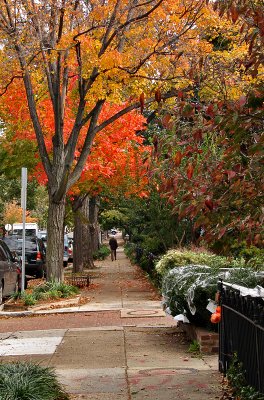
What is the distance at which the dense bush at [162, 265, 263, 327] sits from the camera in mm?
9810

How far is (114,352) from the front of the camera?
1037 centimetres

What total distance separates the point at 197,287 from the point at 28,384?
3.92 metres

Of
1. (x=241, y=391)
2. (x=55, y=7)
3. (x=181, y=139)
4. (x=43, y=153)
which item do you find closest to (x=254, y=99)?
(x=181, y=139)

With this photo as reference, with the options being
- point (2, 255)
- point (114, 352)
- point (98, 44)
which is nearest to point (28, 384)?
point (114, 352)

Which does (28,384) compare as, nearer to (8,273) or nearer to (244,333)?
(244,333)

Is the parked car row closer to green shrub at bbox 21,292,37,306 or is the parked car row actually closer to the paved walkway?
green shrub at bbox 21,292,37,306

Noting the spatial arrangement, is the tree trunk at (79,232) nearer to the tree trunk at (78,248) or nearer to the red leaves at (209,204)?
the tree trunk at (78,248)

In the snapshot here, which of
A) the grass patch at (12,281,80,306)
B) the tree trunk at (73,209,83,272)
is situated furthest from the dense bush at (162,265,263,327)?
the tree trunk at (73,209,83,272)

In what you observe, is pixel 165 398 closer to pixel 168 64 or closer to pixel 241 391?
pixel 241 391

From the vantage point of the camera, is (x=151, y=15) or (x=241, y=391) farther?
(x=151, y=15)

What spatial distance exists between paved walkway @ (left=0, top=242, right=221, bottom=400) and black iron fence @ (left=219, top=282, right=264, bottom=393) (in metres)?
0.46


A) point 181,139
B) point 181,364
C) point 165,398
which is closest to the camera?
point 181,139

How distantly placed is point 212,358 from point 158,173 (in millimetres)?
5073

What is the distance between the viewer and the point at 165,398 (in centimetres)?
740
